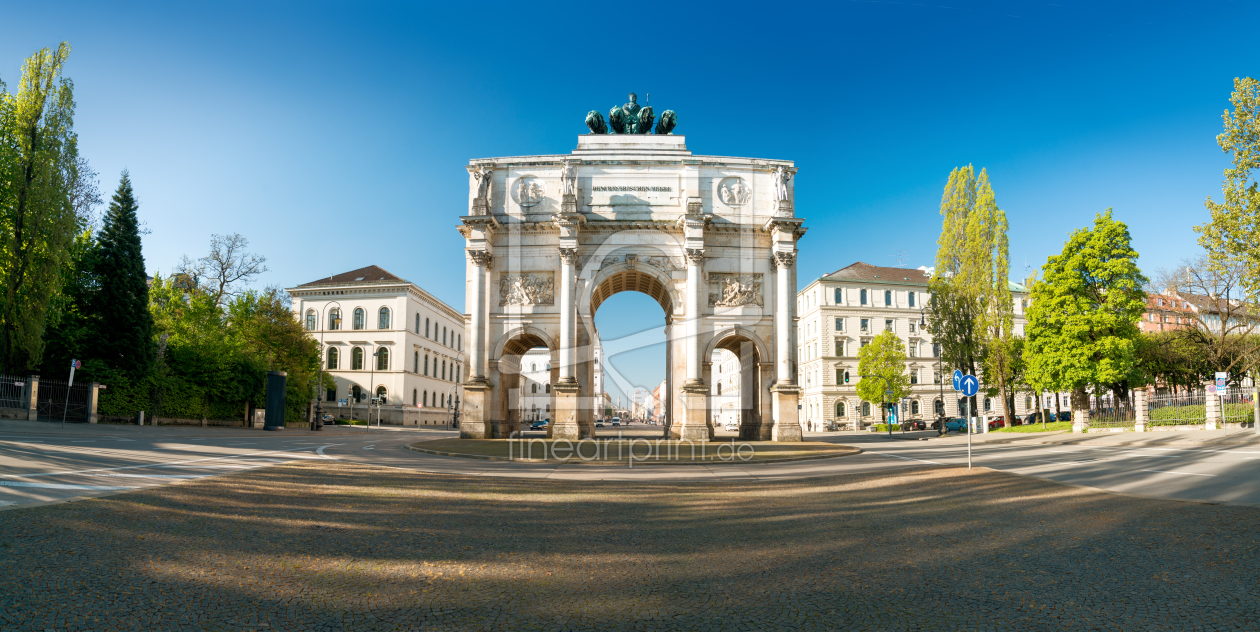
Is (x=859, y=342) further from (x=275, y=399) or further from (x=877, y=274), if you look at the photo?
(x=275, y=399)

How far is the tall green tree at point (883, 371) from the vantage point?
56.8m

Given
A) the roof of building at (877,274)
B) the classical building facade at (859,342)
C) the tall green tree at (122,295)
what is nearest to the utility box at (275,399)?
the tall green tree at (122,295)

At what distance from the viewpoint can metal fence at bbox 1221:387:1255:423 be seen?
2933 centimetres

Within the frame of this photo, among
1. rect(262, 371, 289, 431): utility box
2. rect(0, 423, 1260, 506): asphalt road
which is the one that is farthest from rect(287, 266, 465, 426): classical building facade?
rect(0, 423, 1260, 506): asphalt road

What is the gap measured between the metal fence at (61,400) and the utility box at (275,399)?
1054 cm

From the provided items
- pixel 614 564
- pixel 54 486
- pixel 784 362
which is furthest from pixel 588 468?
pixel 784 362

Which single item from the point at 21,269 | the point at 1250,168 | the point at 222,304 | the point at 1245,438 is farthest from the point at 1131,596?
the point at 222,304

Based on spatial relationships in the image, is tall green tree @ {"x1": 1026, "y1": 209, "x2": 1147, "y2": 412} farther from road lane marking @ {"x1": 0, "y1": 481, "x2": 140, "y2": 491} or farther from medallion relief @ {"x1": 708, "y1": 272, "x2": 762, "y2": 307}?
road lane marking @ {"x1": 0, "y1": 481, "x2": 140, "y2": 491}

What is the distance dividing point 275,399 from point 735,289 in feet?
101

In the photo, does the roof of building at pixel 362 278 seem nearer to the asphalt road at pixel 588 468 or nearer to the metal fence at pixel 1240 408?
the asphalt road at pixel 588 468

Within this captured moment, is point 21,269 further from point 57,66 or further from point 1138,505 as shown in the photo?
point 1138,505

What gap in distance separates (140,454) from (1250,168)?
3854 cm

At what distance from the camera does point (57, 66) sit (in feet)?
106

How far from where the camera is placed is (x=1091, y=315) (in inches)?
1442
